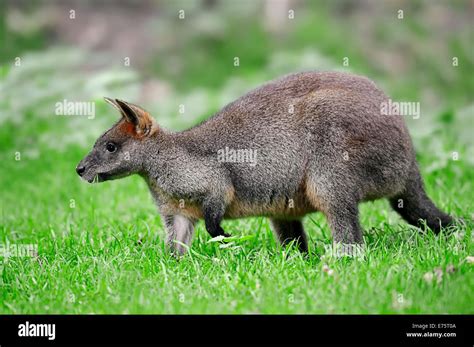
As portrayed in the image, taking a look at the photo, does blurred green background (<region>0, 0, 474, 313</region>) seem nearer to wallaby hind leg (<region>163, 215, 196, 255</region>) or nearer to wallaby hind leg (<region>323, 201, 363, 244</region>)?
wallaby hind leg (<region>163, 215, 196, 255</region>)

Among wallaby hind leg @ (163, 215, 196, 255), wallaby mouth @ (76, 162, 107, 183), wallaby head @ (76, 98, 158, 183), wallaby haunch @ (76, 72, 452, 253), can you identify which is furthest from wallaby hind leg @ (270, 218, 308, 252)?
wallaby mouth @ (76, 162, 107, 183)

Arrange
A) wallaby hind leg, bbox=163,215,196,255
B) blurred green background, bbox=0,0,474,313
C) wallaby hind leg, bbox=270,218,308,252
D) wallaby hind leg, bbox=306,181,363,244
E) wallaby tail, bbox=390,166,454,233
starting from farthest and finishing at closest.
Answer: wallaby hind leg, bbox=270,218,308,252
wallaby tail, bbox=390,166,454,233
wallaby hind leg, bbox=163,215,196,255
wallaby hind leg, bbox=306,181,363,244
blurred green background, bbox=0,0,474,313

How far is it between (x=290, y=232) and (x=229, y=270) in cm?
136

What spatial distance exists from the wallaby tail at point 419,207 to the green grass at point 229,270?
0.19 m

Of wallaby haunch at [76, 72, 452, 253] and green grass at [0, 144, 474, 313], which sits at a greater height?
wallaby haunch at [76, 72, 452, 253]

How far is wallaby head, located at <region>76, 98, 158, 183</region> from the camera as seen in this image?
8.12m

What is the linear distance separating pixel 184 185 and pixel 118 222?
5.50 ft

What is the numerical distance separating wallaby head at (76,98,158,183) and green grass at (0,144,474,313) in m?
0.76

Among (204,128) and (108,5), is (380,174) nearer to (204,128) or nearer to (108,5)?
(204,128)

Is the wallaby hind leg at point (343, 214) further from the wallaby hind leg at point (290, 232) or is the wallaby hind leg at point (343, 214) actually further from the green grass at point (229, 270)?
the wallaby hind leg at point (290, 232)

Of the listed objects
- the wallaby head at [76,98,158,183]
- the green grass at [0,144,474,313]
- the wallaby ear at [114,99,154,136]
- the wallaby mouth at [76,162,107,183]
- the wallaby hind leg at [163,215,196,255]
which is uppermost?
the wallaby ear at [114,99,154,136]
